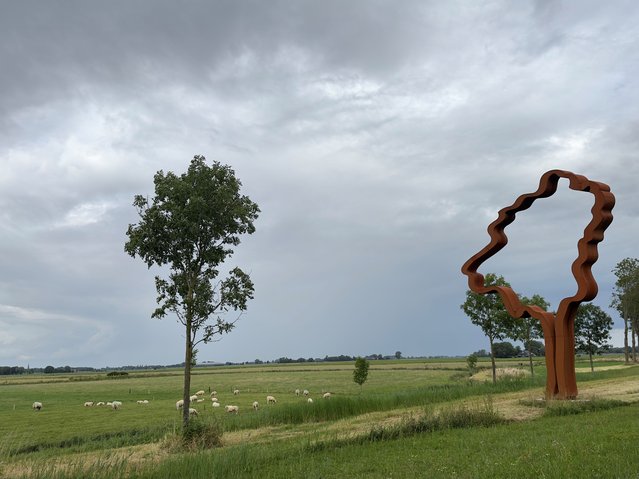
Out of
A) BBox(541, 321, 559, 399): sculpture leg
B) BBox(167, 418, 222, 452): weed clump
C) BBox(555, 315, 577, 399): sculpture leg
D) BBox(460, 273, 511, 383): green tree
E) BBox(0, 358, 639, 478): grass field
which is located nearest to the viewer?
BBox(0, 358, 639, 478): grass field

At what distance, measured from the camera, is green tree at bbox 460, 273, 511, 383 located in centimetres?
3578

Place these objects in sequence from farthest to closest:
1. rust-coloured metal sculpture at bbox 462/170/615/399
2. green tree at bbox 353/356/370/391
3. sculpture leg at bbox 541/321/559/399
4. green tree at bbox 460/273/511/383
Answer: green tree at bbox 353/356/370/391 → green tree at bbox 460/273/511/383 → sculpture leg at bbox 541/321/559/399 → rust-coloured metal sculpture at bbox 462/170/615/399

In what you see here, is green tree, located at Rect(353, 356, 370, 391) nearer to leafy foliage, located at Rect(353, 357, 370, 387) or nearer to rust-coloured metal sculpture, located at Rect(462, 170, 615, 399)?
leafy foliage, located at Rect(353, 357, 370, 387)

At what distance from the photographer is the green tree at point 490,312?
3578 centimetres

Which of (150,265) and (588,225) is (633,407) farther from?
(150,265)

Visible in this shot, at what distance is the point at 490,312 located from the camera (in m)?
36.1

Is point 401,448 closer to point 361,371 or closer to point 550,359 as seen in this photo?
point 550,359

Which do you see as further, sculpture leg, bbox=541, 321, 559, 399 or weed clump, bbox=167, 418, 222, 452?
sculpture leg, bbox=541, 321, 559, 399

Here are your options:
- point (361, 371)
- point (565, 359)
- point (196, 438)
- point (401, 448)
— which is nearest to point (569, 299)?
point (565, 359)

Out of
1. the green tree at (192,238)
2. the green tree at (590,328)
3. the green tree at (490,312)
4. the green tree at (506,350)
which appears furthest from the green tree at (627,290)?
the green tree at (506,350)

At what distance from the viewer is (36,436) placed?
26.1 m

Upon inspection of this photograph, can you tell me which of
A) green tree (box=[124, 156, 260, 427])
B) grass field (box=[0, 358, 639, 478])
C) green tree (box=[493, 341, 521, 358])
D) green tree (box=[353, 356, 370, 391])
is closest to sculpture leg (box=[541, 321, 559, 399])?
grass field (box=[0, 358, 639, 478])

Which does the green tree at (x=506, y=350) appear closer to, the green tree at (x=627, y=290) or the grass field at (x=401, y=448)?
the green tree at (x=627, y=290)

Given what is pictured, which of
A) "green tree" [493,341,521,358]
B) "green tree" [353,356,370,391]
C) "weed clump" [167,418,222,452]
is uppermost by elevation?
"weed clump" [167,418,222,452]
